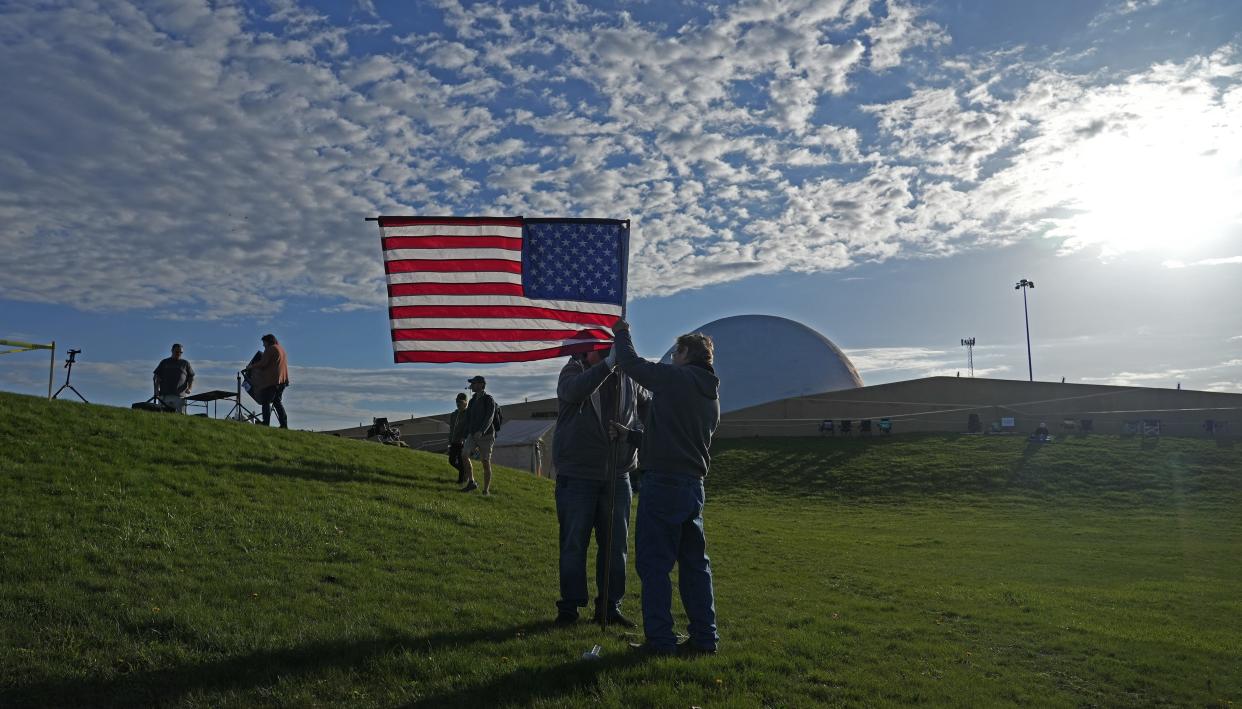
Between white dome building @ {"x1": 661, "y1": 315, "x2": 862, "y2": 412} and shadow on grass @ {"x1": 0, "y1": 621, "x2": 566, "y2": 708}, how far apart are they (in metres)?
49.3

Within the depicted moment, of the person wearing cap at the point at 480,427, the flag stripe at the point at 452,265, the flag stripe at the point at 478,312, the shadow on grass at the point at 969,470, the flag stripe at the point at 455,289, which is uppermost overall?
the flag stripe at the point at 452,265

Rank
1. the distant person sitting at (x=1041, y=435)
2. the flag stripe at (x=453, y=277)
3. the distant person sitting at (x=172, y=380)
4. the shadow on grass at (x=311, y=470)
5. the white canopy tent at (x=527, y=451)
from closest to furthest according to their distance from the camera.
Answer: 1. the flag stripe at (x=453, y=277)
2. the shadow on grass at (x=311, y=470)
3. the distant person sitting at (x=172, y=380)
4. the white canopy tent at (x=527, y=451)
5. the distant person sitting at (x=1041, y=435)

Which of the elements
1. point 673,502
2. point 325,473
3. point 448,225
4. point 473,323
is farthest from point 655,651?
point 325,473

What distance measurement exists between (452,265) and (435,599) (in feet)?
9.50

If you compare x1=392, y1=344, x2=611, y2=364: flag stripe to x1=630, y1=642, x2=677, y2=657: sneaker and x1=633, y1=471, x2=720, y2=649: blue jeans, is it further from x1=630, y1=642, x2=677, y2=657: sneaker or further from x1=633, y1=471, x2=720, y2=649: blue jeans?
x1=630, y1=642, x2=677, y2=657: sneaker

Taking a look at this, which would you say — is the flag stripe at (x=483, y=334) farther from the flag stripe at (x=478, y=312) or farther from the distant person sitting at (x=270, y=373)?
the distant person sitting at (x=270, y=373)

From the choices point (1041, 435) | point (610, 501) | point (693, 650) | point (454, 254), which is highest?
point (454, 254)

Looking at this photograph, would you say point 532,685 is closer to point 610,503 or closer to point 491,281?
point 610,503

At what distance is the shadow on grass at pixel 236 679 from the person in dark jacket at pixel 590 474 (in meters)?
0.98

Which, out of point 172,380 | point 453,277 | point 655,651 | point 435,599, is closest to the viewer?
point 655,651

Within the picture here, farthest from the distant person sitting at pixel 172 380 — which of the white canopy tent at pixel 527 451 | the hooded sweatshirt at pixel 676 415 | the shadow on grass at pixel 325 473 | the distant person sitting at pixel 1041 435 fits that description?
the distant person sitting at pixel 1041 435

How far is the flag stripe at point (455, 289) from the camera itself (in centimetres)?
793

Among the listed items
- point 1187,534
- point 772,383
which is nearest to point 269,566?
point 1187,534

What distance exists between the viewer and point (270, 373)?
617 inches
